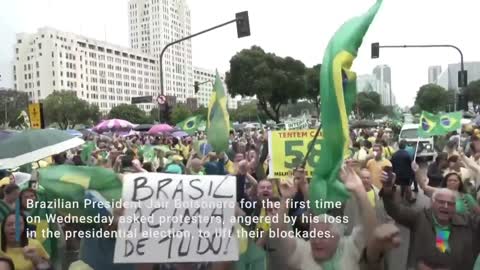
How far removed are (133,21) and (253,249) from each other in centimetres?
A: 18222

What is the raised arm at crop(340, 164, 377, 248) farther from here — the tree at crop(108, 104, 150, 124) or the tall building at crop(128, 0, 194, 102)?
the tall building at crop(128, 0, 194, 102)

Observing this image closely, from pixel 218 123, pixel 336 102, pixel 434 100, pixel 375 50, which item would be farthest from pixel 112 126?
pixel 434 100

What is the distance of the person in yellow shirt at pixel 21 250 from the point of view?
3.94m

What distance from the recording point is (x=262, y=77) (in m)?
47.4

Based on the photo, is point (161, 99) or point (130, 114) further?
point (130, 114)

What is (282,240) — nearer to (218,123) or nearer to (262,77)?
(218,123)

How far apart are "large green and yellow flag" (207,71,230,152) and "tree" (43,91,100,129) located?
8102 cm

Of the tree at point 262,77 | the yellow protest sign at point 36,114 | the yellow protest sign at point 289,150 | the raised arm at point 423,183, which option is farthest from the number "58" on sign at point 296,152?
the tree at point 262,77

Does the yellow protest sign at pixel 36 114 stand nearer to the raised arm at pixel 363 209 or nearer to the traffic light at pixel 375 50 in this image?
the raised arm at pixel 363 209

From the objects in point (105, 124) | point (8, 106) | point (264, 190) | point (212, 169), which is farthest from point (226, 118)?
point (8, 106)

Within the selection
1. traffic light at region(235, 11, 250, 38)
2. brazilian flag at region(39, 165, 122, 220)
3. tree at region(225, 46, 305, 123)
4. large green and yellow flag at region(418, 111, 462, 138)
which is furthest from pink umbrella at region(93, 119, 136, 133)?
brazilian flag at region(39, 165, 122, 220)

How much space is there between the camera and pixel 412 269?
4.29m

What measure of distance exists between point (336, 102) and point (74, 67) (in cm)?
14947

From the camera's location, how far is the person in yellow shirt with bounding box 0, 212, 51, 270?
3.94m
